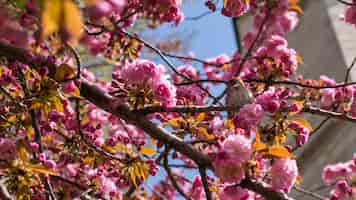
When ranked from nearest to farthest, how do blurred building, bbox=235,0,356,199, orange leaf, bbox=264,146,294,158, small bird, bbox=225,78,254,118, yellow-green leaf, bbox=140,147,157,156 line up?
orange leaf, bbox=264,146,294,158 → small bird, bbox=225,78,254,118 → yellow-green leaf, bbox=140,147,157,156 → blurred building, bbox=235,0,356,199

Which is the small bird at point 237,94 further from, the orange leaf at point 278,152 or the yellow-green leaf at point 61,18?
the yellow-green leaf at point 61,18

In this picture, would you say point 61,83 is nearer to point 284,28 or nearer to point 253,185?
point 253,185

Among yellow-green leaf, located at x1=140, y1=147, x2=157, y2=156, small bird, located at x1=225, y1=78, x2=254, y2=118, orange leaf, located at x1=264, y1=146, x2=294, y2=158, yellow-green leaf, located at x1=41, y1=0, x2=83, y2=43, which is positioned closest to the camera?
yellow-green leaf, located at x1=41, y1=0, x2=83, y2=43

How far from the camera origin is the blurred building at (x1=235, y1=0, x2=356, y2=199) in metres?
5.49

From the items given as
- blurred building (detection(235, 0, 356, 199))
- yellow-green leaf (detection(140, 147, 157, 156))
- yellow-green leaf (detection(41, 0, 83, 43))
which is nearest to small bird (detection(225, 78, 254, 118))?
yellow-green leaf (detection(140, 147, 157, 156))

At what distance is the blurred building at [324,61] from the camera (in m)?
5.49

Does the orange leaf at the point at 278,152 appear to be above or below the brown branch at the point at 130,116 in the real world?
below

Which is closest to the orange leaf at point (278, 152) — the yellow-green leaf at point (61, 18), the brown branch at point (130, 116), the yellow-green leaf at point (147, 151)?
the brown branch at point (130, 116)

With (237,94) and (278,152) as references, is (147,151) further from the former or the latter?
(278,152)

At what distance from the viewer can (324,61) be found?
6.20 meters

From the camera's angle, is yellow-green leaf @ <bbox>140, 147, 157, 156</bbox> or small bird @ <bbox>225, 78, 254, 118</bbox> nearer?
small bird @ <bbox>225, 78, 254, 118</bbox>

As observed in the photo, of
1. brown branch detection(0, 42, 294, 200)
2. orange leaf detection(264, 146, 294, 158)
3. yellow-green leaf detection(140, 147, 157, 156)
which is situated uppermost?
brown branch detection(0, 42, 294, 200)

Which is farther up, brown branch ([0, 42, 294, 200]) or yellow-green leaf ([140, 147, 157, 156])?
brown branch ([0, 42, 294, 200])

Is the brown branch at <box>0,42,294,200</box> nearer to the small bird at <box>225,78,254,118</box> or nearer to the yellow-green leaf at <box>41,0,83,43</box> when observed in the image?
the small bird at <box>225,78,254,118</box>
